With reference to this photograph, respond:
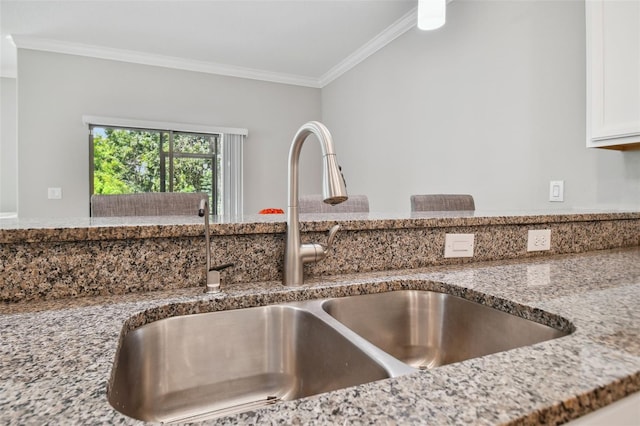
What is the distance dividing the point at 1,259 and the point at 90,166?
148 inches

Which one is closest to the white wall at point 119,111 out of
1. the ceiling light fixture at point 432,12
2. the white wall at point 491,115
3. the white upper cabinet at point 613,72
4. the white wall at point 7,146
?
the white wall at point 7,146

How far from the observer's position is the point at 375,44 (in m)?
3.63

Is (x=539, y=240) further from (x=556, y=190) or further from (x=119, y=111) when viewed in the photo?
(x=119, y=111)

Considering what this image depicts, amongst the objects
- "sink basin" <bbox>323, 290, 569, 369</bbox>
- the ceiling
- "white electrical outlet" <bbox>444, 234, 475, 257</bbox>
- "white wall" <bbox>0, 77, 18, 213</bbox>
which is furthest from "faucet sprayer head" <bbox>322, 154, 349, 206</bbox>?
"white wall" <bbox>0, 77, 18, 213</bbox>

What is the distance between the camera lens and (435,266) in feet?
3.19

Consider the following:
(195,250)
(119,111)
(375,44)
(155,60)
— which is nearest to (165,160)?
(119,111)

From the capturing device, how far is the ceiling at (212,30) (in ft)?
9.79

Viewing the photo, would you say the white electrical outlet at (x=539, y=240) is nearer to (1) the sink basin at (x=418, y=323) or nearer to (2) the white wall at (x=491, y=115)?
(1) the sink basin at (x=418, y=323)

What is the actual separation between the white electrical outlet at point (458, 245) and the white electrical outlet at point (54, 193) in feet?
13.3

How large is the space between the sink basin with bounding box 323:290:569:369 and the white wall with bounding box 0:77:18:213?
17.3 ft

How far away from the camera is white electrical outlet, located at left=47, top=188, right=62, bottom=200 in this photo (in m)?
3.66

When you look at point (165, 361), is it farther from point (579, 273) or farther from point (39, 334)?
point (579, 273)

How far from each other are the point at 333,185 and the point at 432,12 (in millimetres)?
1845

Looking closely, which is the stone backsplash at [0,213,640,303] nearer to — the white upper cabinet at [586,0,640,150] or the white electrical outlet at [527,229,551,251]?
the white electrical outlet at [527,229,551,251]
